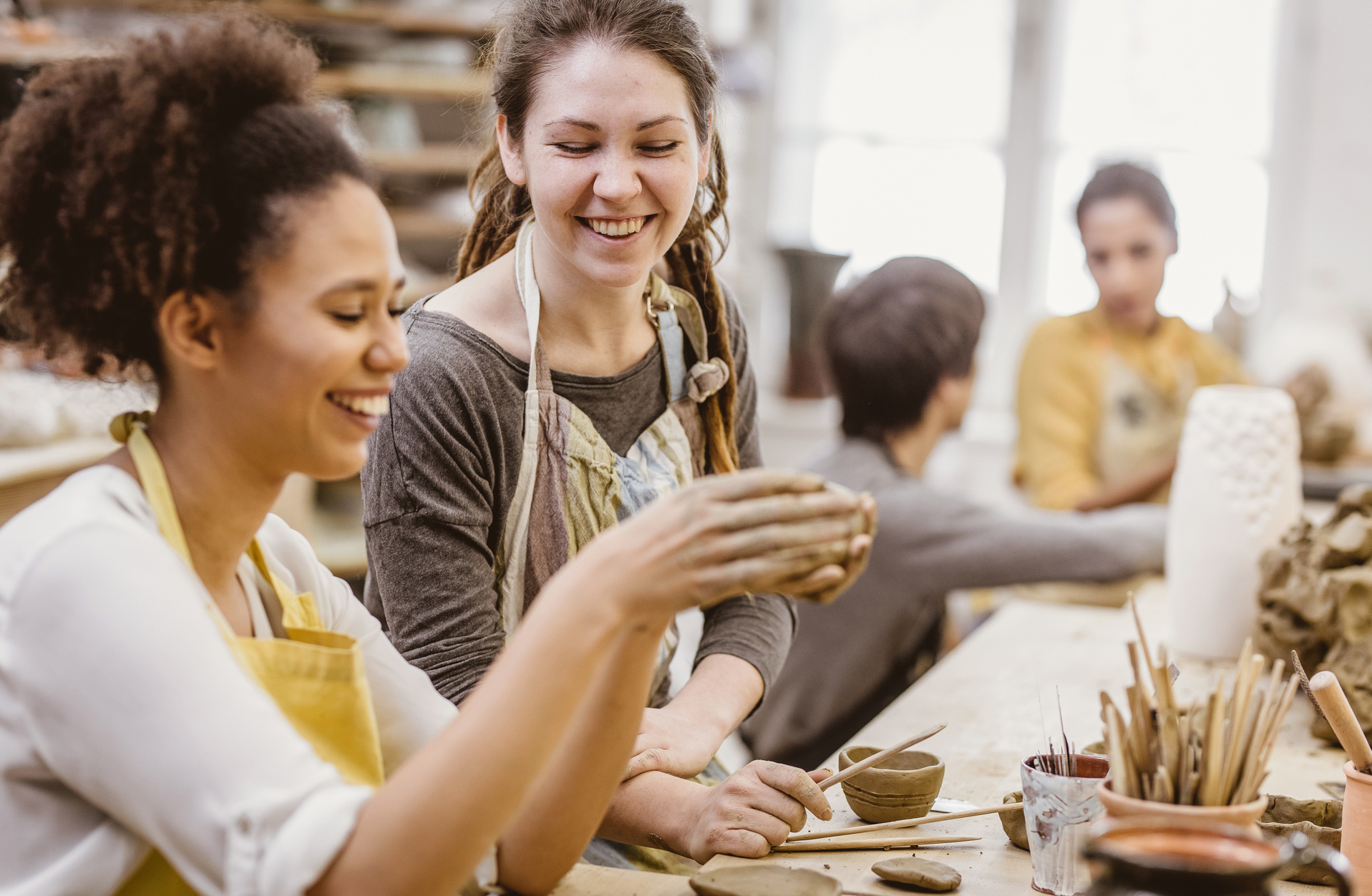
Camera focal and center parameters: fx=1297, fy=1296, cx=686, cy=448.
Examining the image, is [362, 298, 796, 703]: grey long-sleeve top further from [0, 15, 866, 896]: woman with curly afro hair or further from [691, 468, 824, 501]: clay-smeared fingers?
[691, 468, 824, 501]: clay-smeared fingers

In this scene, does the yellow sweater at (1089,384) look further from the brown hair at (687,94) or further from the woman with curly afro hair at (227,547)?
the woman with curly afro hair at (227,547)

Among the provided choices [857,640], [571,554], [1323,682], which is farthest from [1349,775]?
[857,640]

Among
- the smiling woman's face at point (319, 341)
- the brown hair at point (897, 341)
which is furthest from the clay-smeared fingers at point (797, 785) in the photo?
the brown hair at point (897, 341)

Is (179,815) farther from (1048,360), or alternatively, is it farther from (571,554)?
(1048,360)

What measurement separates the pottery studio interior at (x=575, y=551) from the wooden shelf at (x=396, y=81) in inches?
66.1

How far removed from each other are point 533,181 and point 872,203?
3767 mm

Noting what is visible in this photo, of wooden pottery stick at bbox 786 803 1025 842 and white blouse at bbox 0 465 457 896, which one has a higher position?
white blouse at bbox 0 465 457 896

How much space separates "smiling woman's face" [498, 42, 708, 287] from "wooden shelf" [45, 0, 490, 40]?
3.11 metres

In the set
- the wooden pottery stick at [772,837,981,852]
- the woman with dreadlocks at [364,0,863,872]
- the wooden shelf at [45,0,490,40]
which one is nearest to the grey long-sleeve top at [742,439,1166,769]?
the woman with dreadlocks at [364,0,863,872]

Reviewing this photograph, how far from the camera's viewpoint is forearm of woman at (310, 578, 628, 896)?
32.2 inches

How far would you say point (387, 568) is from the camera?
1379mm

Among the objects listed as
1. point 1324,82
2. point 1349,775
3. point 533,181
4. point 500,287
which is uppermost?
point 1324,82

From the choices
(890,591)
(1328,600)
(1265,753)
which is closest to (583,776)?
(1265,753)

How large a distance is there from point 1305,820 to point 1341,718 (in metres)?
0.22
